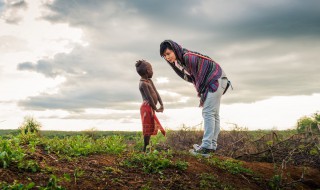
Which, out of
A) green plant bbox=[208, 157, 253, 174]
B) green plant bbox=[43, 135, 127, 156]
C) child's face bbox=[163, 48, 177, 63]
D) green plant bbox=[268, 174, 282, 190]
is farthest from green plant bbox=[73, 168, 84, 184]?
child's face bbox=[163, 48, 177, 63]

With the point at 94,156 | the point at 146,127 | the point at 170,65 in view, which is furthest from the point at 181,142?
the point at 94,156

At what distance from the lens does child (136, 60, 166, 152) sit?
817cm

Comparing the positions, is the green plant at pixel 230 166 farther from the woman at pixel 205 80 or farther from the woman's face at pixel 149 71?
the woman's face at pixel 149 71

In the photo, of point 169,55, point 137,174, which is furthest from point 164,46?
point 137,174

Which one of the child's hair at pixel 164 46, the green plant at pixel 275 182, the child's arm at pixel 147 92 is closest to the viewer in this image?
the green plant at pixel 275 182

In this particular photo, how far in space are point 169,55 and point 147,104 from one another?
1422 millimetres

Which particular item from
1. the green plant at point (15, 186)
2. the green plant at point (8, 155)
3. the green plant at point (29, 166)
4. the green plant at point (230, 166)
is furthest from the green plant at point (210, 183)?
the green plant at point (8, 155)

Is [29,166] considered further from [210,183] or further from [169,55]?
[169,55]

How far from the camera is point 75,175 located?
14.6ft

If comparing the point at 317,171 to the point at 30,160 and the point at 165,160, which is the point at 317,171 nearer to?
the point at 165,160

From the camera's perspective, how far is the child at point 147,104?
322 inches

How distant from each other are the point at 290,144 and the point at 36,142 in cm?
595

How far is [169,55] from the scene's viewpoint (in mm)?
7297

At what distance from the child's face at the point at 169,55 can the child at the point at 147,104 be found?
0.95 metres
